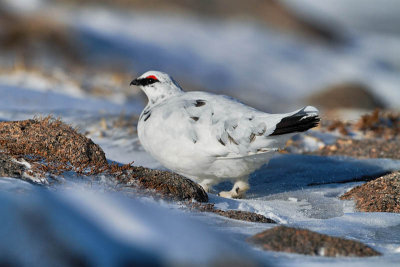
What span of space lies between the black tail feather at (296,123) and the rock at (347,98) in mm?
9283

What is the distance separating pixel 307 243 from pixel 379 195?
1357mm

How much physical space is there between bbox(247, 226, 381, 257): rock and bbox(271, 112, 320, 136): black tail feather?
105 centimetres

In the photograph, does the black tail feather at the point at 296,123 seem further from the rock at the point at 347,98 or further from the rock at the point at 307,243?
the rock at the point at 347,98

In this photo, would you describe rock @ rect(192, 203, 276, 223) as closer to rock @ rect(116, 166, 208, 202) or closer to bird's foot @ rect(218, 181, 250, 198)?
rock @ rect(116, 166, 208, 202)

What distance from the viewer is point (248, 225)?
245 centimetres

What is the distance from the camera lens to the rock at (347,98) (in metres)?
12.4

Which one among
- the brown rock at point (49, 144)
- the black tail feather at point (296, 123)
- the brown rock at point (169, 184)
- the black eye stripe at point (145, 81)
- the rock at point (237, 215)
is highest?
the black eye stripe at point (145, 81)

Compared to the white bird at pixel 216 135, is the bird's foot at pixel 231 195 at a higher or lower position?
lower

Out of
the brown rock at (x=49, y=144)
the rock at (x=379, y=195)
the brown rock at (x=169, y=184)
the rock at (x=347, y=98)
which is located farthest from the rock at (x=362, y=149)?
the rock at (x=347, y=98)

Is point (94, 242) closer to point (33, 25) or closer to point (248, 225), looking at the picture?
point (248, 225)

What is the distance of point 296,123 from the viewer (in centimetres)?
311

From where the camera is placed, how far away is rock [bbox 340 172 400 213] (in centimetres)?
313

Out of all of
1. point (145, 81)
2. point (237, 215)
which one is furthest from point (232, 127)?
point (145, 81)

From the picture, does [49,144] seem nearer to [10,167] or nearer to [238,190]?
[10,167]
